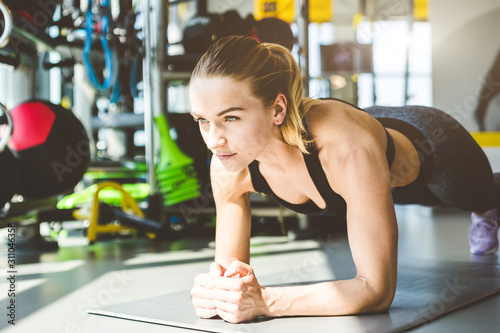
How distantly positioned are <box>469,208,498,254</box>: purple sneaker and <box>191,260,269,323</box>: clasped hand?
137 cm

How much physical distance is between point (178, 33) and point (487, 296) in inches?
295

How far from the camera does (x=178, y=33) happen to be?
328 inches

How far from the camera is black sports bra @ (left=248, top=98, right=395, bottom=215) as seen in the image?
1.28m

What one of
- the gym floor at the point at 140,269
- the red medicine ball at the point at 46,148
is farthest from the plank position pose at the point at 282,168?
the red medicine ball at the point at 46,148

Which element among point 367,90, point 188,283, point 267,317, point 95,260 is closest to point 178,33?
point 367,90

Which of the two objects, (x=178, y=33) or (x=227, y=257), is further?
(x=178, y=33)

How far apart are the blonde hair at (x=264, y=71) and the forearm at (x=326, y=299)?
1.05 ft

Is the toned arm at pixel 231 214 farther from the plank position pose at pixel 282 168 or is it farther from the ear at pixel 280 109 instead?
the ear at pixel 280 109

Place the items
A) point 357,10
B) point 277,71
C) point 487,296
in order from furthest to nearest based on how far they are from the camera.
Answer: point 357,10 < point 487,296 < point 277,71

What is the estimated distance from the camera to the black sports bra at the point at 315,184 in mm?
1281

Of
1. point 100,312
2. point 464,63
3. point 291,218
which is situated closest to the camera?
point 100,312

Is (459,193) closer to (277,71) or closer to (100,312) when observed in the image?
(277,71)

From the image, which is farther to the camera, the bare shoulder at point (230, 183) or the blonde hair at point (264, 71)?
the bare shoulder at point (230, 183)

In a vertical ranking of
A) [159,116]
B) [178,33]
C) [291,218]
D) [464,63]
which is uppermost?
[178,33]
